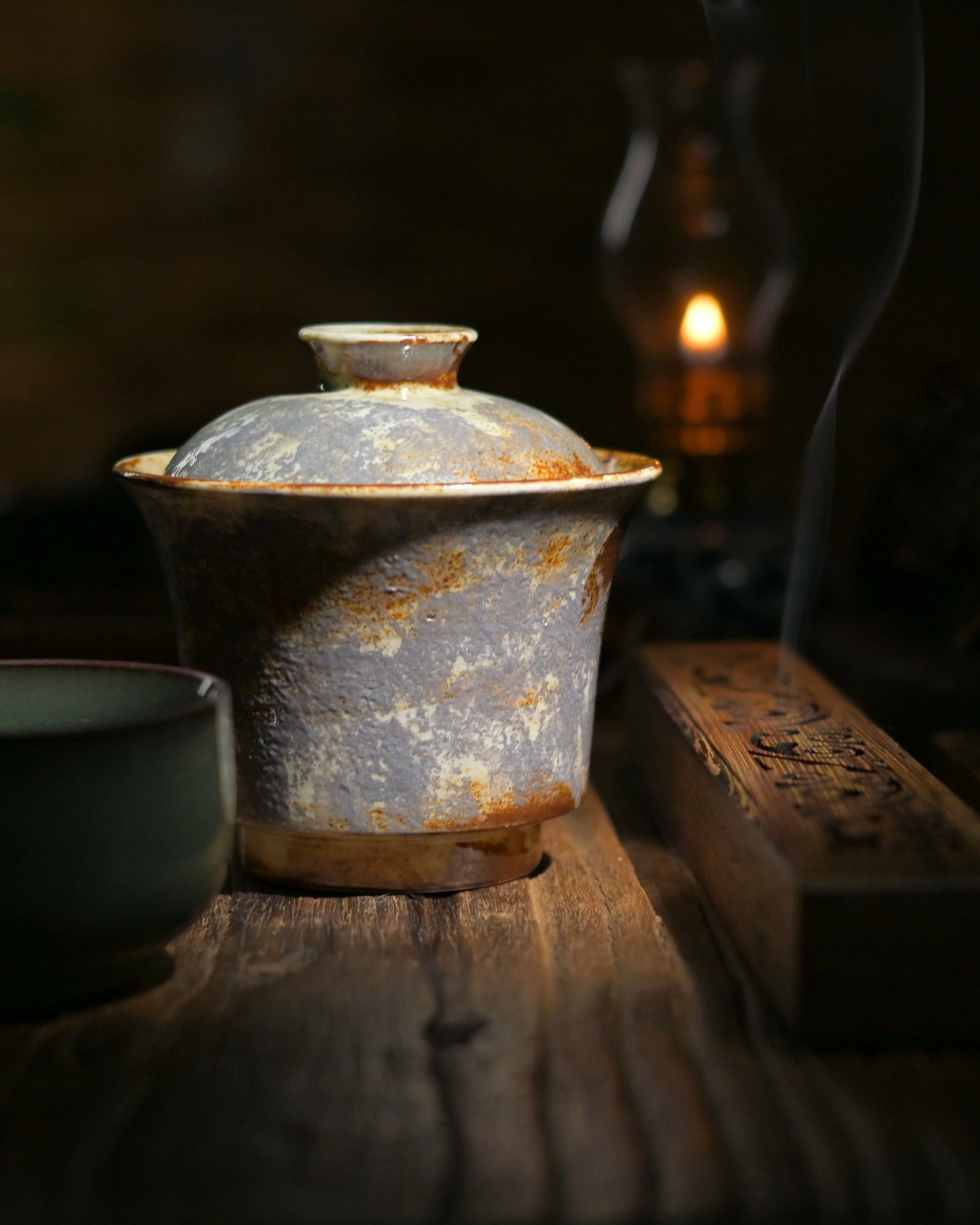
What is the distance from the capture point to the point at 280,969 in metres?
0.84

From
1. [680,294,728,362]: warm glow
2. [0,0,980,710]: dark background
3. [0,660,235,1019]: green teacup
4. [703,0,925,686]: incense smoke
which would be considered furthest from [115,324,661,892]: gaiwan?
[0,0,980,710]: dark background

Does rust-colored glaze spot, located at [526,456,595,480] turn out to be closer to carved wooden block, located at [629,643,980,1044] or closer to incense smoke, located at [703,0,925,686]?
carved wooden block, located at [629,643,980,1044]

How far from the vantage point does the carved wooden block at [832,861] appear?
713mm

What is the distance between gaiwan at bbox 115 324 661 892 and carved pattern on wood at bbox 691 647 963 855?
14cm

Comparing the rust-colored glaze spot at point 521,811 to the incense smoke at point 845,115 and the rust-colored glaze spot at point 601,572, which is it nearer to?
the rust-colored glaze spot at point 601,572

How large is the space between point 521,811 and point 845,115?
170 centimetres

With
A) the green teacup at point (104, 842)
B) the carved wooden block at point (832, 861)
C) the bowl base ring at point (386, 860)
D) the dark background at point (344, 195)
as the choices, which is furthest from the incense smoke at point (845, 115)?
the green teacup at point (104, 842)

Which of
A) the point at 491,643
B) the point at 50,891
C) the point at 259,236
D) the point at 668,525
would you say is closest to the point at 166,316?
the point at 259,236

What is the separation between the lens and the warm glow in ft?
6.07

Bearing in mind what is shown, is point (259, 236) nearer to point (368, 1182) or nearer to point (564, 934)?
point (564, 934)

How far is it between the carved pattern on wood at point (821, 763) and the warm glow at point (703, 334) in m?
0.74

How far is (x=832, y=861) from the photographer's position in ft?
2.43

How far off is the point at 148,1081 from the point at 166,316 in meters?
1.83

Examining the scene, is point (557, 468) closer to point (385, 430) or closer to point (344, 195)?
point (385, 430)
